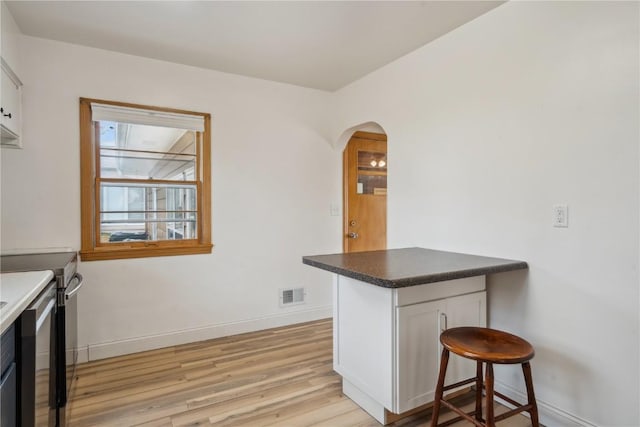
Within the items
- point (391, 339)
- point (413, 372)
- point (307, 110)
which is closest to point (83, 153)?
point (307, 110)

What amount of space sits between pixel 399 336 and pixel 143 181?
2.49m

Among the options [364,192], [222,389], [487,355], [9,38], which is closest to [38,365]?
[222,389]

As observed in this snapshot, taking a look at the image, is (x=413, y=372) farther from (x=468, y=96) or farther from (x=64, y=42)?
(x=64, y=42)

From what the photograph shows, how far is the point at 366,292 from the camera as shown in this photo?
210 cm

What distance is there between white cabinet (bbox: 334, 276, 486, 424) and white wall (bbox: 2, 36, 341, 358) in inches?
60.6

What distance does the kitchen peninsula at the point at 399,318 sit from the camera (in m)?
1.93

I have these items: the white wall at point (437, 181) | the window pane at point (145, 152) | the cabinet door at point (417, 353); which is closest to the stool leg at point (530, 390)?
the white wall at point (437, 181)

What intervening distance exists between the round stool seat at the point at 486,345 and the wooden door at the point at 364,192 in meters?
2.34

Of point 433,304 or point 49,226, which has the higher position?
point 49,226

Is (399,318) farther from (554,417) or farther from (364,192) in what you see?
(364,192)

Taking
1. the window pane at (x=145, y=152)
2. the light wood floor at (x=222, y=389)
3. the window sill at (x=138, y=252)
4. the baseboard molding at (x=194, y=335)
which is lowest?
the light wood floor at (x=222, y=389)

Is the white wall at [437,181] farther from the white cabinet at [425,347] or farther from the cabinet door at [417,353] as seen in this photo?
the cabinet door at [417,353]

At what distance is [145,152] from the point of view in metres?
3.19

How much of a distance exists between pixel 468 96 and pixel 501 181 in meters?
0.66
